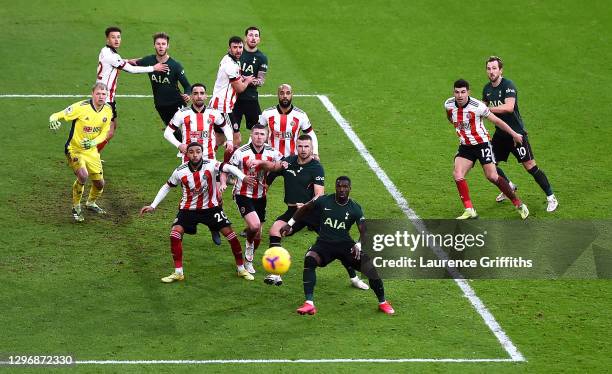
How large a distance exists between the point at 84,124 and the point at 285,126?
3348 millimetres

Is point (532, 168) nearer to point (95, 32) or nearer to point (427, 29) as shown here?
point (427, 29)

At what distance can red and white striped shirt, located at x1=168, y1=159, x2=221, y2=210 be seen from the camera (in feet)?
55.3

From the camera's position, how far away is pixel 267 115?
1891 centimetres

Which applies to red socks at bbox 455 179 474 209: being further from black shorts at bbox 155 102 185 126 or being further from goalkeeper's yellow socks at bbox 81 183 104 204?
goalkeeper's yellow socks at bbox 81 183 104 204

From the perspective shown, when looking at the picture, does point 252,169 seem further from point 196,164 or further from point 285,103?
point 285,103

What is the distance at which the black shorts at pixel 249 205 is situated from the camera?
57.4 ft

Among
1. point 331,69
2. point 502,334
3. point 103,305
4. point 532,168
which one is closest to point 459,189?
point 532,168

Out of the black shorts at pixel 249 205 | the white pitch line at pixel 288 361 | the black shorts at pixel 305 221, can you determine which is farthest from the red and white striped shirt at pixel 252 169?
the white pitch line at pixel 288 361

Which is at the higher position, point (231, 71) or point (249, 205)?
point (231, 71)

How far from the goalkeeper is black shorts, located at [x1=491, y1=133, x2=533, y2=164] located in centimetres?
672

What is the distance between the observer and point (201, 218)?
17000mm

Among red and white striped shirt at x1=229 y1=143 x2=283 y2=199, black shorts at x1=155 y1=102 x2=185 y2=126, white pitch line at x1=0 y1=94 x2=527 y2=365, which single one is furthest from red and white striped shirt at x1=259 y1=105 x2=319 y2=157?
black shorts at x1=155 y1=102 x2=185 y2=126

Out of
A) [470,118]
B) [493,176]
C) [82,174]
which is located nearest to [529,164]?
[493,176]

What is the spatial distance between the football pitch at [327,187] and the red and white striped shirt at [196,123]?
5.23ft
